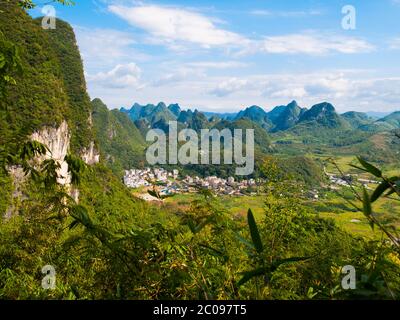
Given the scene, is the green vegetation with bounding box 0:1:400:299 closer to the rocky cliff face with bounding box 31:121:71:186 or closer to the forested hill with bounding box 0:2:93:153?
the forested hill with bounding box 0:2:93:153

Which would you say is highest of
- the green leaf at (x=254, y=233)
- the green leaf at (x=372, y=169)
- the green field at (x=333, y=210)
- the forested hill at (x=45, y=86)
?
the forested hill at (x=45, y=86)

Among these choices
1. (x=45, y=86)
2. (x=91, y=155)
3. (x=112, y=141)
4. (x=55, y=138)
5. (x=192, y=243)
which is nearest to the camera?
(x=192, y=243)

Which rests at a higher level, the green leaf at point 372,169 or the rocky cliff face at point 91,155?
the green leaf at point 372,169

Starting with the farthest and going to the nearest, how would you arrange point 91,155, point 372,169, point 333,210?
1. point 91,155
2. point 333,210
3. point 372,169

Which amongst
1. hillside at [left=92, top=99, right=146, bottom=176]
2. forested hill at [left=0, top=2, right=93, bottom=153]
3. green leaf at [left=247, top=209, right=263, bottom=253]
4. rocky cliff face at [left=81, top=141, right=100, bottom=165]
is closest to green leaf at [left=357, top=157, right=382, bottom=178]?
green leaf at [left=247, top=209, right=263, bottom=253]

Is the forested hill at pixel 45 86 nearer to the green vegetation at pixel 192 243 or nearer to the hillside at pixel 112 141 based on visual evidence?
the green vegetation at pixel 192 243

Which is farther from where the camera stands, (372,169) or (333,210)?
(333,210)

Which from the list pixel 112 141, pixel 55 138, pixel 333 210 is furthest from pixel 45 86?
pixel 112 141

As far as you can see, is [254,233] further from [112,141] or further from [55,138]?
[112,141]

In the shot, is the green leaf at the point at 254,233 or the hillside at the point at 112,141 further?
the hillside at the point at 112,141

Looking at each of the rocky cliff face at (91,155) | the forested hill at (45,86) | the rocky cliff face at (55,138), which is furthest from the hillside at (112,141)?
the rocky cliff face at (55,138)

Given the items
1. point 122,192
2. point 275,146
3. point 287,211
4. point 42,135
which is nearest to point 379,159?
point 275,146
